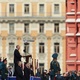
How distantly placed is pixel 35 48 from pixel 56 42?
8.20ft

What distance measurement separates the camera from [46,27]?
87.6 meters

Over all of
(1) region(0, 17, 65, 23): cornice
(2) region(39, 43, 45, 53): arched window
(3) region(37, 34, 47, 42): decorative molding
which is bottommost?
(2) region(39, 43, 45, 53): arched window

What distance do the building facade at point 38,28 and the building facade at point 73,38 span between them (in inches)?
1077

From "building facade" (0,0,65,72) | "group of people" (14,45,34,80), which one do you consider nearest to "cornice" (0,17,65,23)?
"building facade" (0,0,65,72)

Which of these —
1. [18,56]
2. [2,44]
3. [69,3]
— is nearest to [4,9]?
[2,44]

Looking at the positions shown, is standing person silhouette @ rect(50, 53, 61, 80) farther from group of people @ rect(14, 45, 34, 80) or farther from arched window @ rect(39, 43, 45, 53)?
arched window @ rect(39, 43, 45, 53)

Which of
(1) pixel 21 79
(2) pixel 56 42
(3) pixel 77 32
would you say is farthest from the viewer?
(2) pixel 56 42

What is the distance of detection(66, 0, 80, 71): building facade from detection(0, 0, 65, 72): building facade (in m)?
27.3

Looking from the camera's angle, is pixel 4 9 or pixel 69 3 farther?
pixel 4 9

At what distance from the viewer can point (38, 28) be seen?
87438mm

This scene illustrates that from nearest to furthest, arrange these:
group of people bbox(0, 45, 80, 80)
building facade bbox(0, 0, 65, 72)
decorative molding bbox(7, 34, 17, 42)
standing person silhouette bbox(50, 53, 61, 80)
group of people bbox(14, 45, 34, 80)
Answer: group of people bbox(14, 45, 34, 80), group of people bbox(0, 45, 80, 80), standing person silhouette bbox(50, 53, 61, 80), building facade bbox(0, 0, 65, 72), decorative molding bbox(7, 34, 17, 42)

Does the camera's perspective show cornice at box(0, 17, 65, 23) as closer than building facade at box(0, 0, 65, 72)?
Yes

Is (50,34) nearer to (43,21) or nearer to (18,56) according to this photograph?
(43,21)

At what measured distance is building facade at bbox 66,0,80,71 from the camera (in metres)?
58.3
